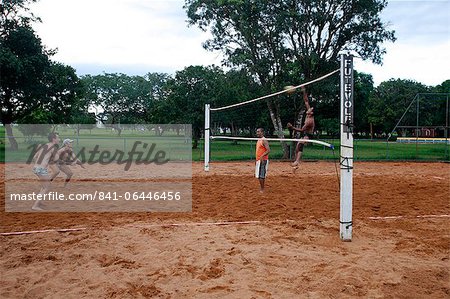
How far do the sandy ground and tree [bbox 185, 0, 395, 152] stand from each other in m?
12.6

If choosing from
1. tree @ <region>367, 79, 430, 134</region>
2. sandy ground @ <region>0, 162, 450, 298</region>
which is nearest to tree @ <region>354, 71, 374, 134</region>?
tree @ <region>367, 79, 430, 134</region>

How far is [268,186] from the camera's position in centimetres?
944

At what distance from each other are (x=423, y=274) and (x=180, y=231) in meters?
3.25

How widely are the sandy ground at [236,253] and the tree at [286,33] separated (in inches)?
496

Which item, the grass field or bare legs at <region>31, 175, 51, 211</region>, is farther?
the grass field

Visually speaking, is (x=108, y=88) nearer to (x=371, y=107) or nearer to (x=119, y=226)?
(x=371, y=107)

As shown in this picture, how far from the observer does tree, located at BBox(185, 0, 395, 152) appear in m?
17.5

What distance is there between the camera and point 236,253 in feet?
14.5

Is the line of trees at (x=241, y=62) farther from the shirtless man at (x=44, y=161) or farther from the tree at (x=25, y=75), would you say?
the shirtless man at (x=44, y=161)

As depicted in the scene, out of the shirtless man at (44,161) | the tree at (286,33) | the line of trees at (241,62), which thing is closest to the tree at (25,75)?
the line of trees at (241,62)

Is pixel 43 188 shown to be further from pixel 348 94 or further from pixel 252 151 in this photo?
pixel 252 151

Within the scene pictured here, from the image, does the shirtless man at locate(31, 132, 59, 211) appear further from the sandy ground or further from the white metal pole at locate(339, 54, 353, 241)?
the white metal pole at locate(339, 54, 353, 241)

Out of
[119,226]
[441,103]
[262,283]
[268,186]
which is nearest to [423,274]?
[262,283]

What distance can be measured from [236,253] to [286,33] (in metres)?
15.8
